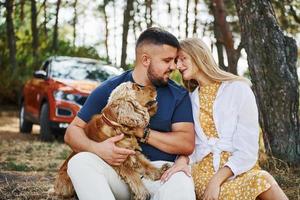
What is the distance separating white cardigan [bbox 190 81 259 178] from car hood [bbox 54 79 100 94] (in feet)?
21.5

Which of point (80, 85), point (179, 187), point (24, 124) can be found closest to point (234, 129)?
point (179, 187)

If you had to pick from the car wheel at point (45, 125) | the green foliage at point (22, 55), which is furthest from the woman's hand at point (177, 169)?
the green foliage at point (22, 55)

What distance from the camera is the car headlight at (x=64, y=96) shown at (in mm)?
10602

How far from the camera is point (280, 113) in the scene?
6.52 m

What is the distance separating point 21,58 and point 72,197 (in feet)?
55.7

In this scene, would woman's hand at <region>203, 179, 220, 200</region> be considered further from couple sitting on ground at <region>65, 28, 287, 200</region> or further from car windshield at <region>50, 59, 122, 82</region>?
car windshield at <region>50, 59, 122, 82</region>

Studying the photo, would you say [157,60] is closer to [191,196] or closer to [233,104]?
[233,104]

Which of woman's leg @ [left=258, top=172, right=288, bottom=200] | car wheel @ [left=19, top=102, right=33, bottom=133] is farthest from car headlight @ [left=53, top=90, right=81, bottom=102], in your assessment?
woman's leg @ [left=258, top=172, right=288, bottom=200]

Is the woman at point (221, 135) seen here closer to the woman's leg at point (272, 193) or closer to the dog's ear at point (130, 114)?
the woman's leg at point (272, 193)

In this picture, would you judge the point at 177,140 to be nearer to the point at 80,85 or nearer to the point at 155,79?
the point at 155,79

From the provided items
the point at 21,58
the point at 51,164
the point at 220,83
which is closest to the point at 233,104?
the point at 220,83

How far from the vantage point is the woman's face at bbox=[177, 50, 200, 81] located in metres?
4.34

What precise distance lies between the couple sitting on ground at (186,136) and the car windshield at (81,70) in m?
6.92

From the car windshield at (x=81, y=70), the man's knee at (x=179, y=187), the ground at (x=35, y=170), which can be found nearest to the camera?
the man's knee at (x=179, y=187)
